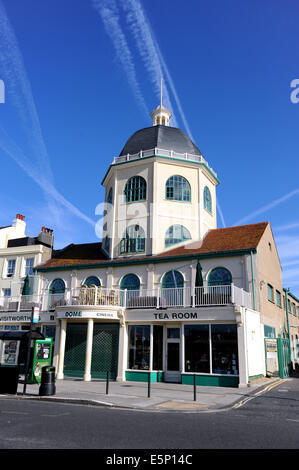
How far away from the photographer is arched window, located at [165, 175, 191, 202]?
23.9 metres

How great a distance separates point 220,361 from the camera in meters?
17.1

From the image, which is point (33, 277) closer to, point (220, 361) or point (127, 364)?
point (127, 364)

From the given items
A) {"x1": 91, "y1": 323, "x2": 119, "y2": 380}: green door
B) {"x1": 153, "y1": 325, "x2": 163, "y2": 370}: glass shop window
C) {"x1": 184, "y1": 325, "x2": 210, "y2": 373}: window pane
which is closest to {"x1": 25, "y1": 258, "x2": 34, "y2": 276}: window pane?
{"x1": 91, "y1": 323, "x2": 119, "y2": 380}: green door

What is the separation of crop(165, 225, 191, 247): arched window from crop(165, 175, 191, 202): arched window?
6.13 ft

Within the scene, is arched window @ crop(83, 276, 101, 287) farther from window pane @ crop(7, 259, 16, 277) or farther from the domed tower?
window pane @ crop(7, 259, 16, 277)

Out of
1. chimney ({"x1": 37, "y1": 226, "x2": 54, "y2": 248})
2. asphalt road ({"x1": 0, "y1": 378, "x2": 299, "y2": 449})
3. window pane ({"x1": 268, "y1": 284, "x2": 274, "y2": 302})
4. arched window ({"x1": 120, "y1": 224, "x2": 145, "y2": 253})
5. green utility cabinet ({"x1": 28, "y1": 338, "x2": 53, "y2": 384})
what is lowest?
asphalt road ({"x1": 0, "y1": 378, "x2": 299, "y2": 449})

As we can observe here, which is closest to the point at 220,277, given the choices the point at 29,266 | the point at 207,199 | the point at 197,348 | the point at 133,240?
the point at 197,348

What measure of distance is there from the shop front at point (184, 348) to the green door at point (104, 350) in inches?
30.7

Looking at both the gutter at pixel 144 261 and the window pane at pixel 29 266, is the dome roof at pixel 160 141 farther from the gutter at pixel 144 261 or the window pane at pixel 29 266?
the window pane at pixel 29 266

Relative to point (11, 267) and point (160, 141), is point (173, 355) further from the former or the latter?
point (11, 267)

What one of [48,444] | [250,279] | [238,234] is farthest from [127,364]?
[48,444]

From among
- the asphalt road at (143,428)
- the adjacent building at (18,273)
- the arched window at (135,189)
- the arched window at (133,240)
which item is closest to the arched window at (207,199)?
the arched window at (135,189)

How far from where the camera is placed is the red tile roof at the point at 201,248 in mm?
20578

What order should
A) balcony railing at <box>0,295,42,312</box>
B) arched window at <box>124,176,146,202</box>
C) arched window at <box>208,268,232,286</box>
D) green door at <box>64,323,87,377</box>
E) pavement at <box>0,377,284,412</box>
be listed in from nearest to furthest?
pavement at <box>0,377,284,412</box>, arched window at <box>208,268,232,286</box>, green door at <box>64,323,87,377</box>, balcony railing at <box>0,295,42,312</box>, arched window at <box>124,176,146,202</box>
